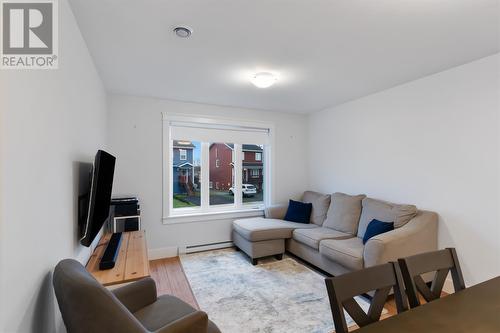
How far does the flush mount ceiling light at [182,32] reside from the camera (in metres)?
→ 1.96

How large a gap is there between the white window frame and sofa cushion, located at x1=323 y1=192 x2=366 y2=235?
3.91 ft

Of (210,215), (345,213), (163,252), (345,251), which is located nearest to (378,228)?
(345,251)

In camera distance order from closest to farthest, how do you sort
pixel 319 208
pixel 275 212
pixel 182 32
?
pixel 182 32 → pixel 319 208 → pixel 275 212

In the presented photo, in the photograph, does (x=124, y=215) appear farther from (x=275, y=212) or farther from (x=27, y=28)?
(x=27, y=28)

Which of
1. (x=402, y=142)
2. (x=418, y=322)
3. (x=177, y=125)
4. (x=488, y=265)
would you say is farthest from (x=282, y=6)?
(x=488, y=265)

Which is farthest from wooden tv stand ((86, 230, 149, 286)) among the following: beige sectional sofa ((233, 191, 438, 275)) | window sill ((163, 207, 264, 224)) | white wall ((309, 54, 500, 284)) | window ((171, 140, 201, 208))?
white wall ((309, 54, 500, 284))

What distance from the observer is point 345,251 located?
2.80 metres

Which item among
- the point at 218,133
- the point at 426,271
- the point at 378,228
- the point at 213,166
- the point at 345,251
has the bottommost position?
the point at 345,251

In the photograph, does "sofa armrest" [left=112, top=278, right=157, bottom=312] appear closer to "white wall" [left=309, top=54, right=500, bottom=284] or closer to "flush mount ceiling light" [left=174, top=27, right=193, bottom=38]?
"flush mount ceiling light" [left=174, top=27, right=193, bottom=38]

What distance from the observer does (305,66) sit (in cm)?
269

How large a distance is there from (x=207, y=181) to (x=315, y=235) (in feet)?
6.44

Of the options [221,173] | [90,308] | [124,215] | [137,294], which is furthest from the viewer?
[221,173]

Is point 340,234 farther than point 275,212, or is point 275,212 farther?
point 275,212

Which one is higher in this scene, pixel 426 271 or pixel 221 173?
pixel 221 173
